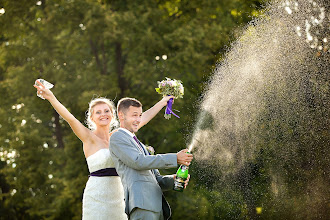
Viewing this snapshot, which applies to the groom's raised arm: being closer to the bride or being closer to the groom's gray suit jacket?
the groom's gray suit jacket

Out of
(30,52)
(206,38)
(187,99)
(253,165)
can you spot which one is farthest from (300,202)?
(30,52)

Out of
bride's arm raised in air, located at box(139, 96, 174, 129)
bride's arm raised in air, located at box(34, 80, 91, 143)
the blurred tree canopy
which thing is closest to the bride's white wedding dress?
bride's arm raised in air, located at box(34, 80, 91, 143)

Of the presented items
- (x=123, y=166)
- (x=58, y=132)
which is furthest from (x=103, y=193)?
(x=58, y=132)

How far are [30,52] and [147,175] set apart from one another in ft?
38.0

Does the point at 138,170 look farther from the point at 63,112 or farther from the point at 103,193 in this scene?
the point at 63,112

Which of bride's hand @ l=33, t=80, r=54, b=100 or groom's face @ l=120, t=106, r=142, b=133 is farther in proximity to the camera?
bride's hand @ l=33, t=80, r=54, b=100

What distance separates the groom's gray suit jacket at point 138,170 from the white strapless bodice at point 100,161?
820 millimetres

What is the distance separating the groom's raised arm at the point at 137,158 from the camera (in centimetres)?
498

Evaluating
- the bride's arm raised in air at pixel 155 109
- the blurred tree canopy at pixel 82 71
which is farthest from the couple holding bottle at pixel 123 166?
the blurred tree canopy at pixel 82 71

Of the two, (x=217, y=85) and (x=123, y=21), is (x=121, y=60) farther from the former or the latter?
(x=217, y=85)

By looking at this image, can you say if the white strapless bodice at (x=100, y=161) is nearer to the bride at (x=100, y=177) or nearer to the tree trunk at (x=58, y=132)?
the bride at (x=100, y=177)

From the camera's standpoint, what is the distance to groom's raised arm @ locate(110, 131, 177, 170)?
4980mm

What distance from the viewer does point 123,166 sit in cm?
518

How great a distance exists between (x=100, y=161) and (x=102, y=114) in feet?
1.75
